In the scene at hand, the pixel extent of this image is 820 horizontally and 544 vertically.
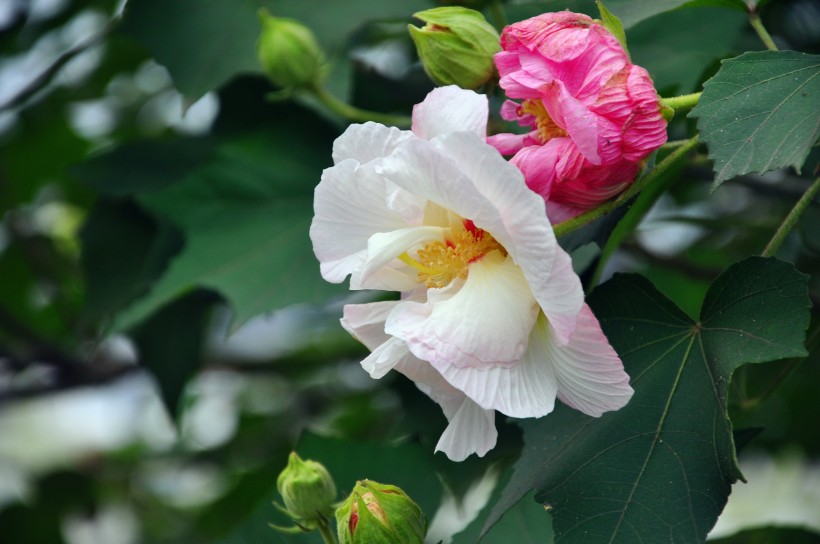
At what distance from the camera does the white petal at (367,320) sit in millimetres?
776

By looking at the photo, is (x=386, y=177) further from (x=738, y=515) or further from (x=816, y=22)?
(x=738, y=515)

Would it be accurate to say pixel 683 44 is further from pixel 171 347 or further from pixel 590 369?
pixel 171 347

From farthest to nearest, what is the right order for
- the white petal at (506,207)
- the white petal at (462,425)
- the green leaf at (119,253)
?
the green leaf at (119,253)
the white petal at (462,425)
the white petal at (506,207)

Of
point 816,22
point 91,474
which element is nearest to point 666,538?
point 816,22

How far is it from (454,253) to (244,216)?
0.74 meters

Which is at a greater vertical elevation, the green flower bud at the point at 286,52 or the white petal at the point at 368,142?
the white petal at the point at 368,142

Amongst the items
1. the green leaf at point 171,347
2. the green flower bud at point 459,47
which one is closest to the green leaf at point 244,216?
the green leaf at point 171,347

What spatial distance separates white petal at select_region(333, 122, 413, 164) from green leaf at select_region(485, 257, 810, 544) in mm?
252

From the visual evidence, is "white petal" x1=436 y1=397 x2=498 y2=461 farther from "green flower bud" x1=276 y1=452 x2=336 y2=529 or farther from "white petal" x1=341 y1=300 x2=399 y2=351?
"green flower bud" x1=276 y1=452 x2=336 y2=529

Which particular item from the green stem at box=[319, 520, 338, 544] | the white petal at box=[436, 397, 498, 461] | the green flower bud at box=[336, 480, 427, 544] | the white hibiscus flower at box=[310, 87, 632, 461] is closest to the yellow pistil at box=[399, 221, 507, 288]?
the white hibiscus flower at box=[310, 87, 632, 461]

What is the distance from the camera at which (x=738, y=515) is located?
1.89 meters

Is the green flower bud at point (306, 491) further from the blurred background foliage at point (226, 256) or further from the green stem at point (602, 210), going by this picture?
the green stem at point (602, 210)

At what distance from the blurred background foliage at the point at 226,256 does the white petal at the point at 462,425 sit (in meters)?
0.32

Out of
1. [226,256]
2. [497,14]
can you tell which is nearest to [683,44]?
[497,14]
